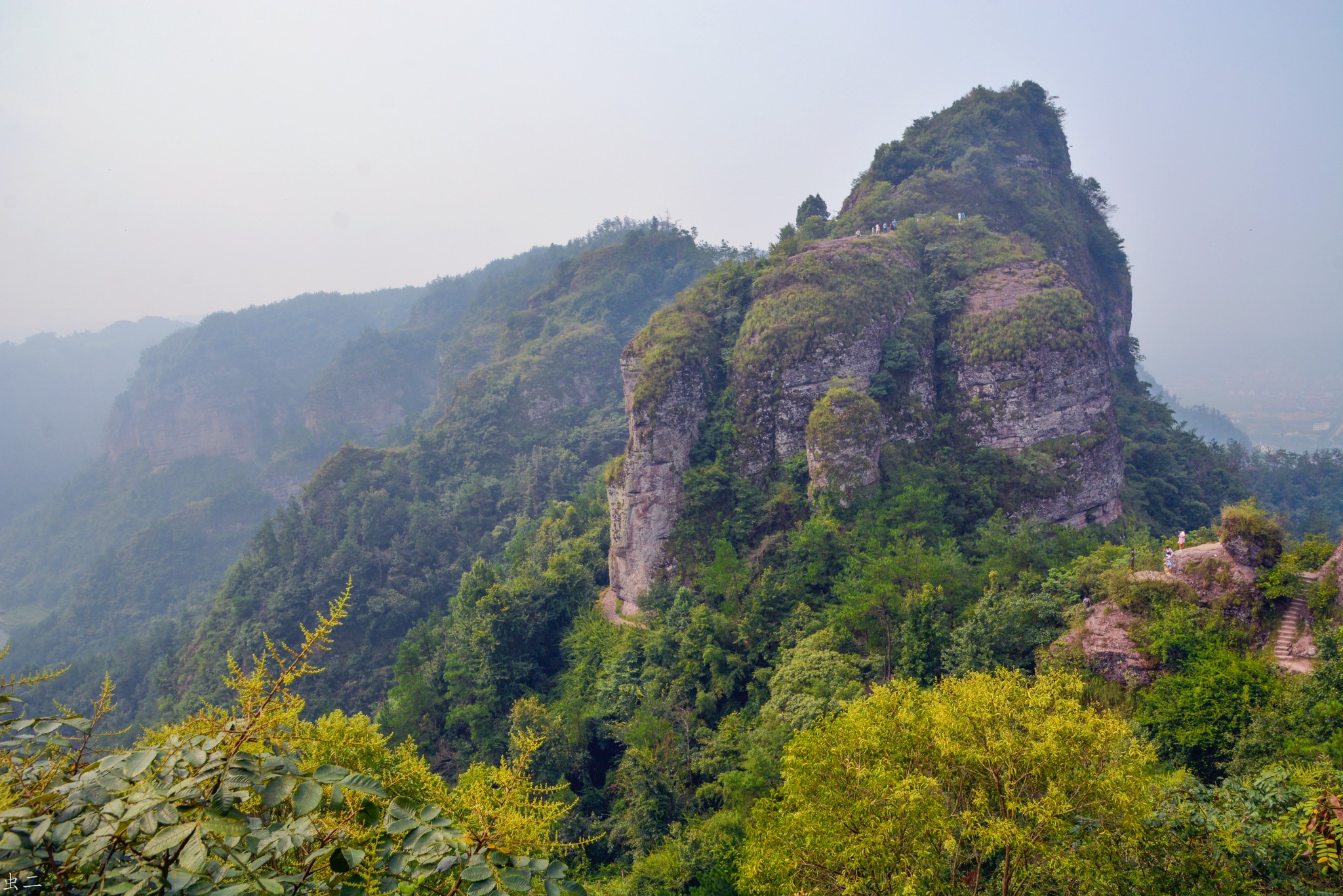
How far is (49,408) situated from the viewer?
159m

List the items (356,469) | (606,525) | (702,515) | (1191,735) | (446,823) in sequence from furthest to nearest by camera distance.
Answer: (356,469) < (606,525) < (702,515) < (1191,735) < (446,823)

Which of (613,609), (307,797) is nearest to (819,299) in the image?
(613,609)

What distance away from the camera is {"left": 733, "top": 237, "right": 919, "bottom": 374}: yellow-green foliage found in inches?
1133

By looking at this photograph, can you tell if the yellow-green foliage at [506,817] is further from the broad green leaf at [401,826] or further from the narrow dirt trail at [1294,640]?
the narrow dirt trail at [1294,640]

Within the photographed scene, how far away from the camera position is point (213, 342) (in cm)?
12744

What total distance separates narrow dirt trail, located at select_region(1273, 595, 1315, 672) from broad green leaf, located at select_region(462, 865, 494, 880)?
56.3ft

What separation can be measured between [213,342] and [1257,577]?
512 ft

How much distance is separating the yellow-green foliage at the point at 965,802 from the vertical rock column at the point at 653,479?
18.5 metres

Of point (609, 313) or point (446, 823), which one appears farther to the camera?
point (609, 313)

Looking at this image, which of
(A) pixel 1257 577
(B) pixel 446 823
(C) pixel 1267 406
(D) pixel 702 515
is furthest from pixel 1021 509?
(C) pixel 1267 406

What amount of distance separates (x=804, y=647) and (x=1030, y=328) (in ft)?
60.0

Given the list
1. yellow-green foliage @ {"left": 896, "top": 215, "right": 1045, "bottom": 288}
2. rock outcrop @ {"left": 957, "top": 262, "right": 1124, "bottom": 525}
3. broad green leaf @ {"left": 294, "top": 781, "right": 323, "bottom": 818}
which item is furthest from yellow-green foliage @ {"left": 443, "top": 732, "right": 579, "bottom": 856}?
yellow-green foliage @ {"left": 896, "top": 215, "right": 1045, "bottom": 288}

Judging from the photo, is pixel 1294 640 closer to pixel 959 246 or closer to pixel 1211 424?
pixel 959 246

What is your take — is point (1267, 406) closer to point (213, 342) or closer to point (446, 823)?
point (446, 823)
